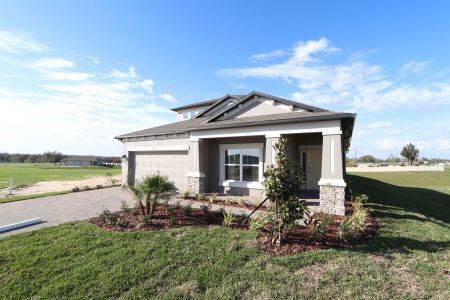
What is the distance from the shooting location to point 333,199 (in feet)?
30.0

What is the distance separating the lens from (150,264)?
16.7 ft

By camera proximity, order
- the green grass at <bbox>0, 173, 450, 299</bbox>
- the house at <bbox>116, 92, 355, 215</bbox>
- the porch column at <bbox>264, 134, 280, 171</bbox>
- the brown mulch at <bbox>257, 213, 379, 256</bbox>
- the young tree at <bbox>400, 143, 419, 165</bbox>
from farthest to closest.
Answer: the young tree at <bbox>400, 143, 419, 165</bbox>, the porch column at <bbox>264, 134, 280, 171</bbox>, the house at <bbox>116, 92, 355, 215</bbox>, the brown mulch at <bbox>257, 213, 379, 256</bbox>, the green grass at <bbox>0, 173, 450, 299</bbox>

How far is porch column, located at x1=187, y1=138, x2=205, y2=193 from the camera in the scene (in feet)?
42.9

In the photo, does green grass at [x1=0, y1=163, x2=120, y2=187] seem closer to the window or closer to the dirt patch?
the dirt patch

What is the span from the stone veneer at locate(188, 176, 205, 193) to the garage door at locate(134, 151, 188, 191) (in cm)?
111

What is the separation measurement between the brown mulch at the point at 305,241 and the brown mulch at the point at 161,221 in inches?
55.7

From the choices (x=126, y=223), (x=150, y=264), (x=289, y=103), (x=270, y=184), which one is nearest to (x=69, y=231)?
(x=126, y=223)

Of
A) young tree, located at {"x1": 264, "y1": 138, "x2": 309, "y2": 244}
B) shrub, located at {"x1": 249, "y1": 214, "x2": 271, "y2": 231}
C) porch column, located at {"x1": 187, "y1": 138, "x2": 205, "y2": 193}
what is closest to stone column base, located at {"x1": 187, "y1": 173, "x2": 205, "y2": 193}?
porch column, located at {"x1": 187, "y1": 138, "x2": 205, "y2": 193}

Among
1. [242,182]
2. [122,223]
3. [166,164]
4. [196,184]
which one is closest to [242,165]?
[242,182]

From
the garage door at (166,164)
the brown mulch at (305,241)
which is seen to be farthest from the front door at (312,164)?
the brown mulch at (305,241)

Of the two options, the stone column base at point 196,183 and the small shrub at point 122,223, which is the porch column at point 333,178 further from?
the small shrub at point 122,223

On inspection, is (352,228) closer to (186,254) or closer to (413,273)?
(413,273)

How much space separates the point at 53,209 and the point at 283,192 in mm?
9365

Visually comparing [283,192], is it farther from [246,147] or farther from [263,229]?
[246,147]
